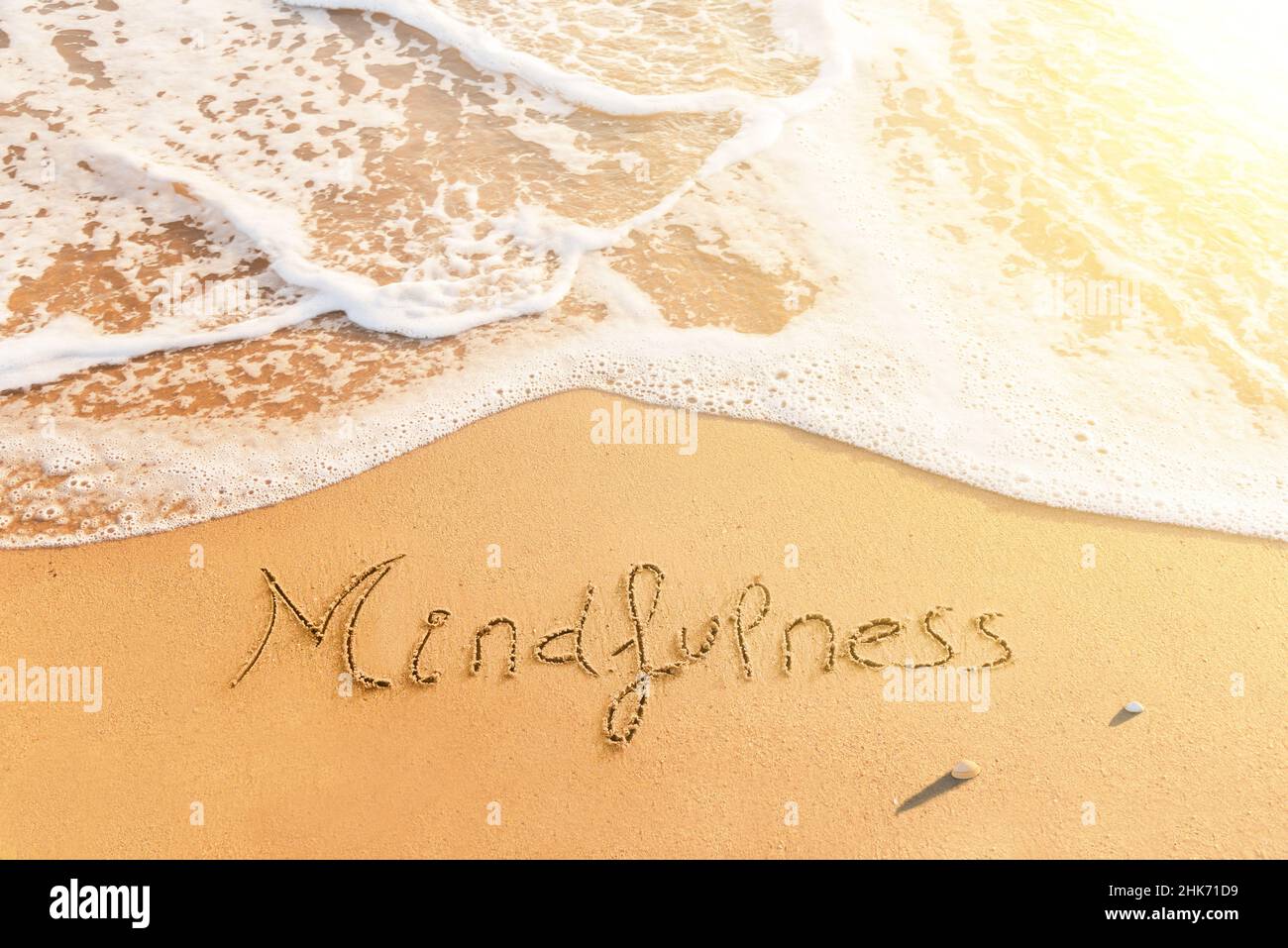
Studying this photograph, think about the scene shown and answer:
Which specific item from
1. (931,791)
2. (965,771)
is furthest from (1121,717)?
(931,791)

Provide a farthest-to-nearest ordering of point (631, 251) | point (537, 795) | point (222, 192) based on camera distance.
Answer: point (222, 192)
point (631, 251)
point (537, 795)

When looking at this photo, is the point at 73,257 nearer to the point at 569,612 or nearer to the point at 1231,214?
the point at 569,612

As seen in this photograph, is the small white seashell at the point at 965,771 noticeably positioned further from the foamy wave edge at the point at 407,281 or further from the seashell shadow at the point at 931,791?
the foamy wave edge at the point at 407,281

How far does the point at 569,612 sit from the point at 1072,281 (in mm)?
3351

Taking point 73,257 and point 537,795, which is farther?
point 73,257

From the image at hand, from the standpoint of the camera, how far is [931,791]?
298 centimetres

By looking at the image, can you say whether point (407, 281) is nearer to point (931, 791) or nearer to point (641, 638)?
point (641, 638)

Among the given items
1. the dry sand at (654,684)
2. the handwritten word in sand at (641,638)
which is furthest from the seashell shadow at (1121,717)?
the handwritten word in sand at (641,638)

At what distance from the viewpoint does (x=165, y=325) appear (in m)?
4.55

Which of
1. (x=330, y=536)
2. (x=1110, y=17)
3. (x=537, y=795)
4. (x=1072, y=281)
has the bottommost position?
(x=537, y=795)

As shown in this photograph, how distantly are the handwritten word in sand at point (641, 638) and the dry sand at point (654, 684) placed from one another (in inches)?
1.3

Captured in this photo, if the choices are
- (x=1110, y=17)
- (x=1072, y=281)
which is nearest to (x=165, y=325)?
(x=1072, y=281)

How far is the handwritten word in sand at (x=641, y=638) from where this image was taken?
10.7 ft

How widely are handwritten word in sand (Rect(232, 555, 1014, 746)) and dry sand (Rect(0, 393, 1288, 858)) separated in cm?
3
